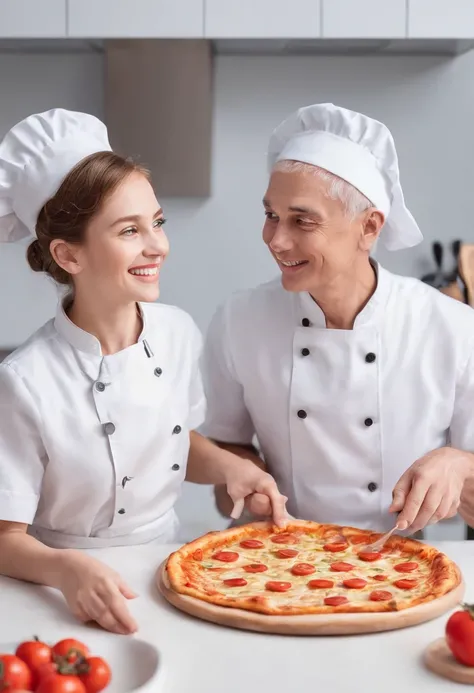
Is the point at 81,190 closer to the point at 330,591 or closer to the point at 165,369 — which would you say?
the point at 165,369

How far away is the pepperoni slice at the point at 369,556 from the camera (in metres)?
1.46

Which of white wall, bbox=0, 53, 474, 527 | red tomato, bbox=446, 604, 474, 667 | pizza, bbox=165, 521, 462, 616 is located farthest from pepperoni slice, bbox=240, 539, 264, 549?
white wall, bbox=0, 53, 474, 527

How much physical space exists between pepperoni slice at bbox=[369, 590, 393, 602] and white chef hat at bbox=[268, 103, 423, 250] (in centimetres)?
78

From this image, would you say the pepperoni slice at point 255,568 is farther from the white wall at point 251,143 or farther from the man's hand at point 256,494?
the white wall at point 251,143

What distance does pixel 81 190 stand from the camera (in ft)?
4.92

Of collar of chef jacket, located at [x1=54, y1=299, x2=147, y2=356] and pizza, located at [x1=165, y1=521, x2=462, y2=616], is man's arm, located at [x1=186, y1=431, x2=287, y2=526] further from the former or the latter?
collar of chef jacket, located at [x1=54, y1=299, x2=147, y2=356]

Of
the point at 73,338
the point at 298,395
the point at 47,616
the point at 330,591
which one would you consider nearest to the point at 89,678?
the point at 47,616

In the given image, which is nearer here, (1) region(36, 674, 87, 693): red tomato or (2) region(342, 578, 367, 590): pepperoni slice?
(1) region(36, 674, 87, 693): red tomato

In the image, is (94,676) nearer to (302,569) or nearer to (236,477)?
(302,569)

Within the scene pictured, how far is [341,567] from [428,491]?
20cm

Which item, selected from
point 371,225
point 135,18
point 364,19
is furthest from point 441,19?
point 371,225

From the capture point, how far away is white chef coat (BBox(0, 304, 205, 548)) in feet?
4.77

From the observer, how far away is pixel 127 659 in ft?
3.64

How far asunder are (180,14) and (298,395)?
4.97ft
